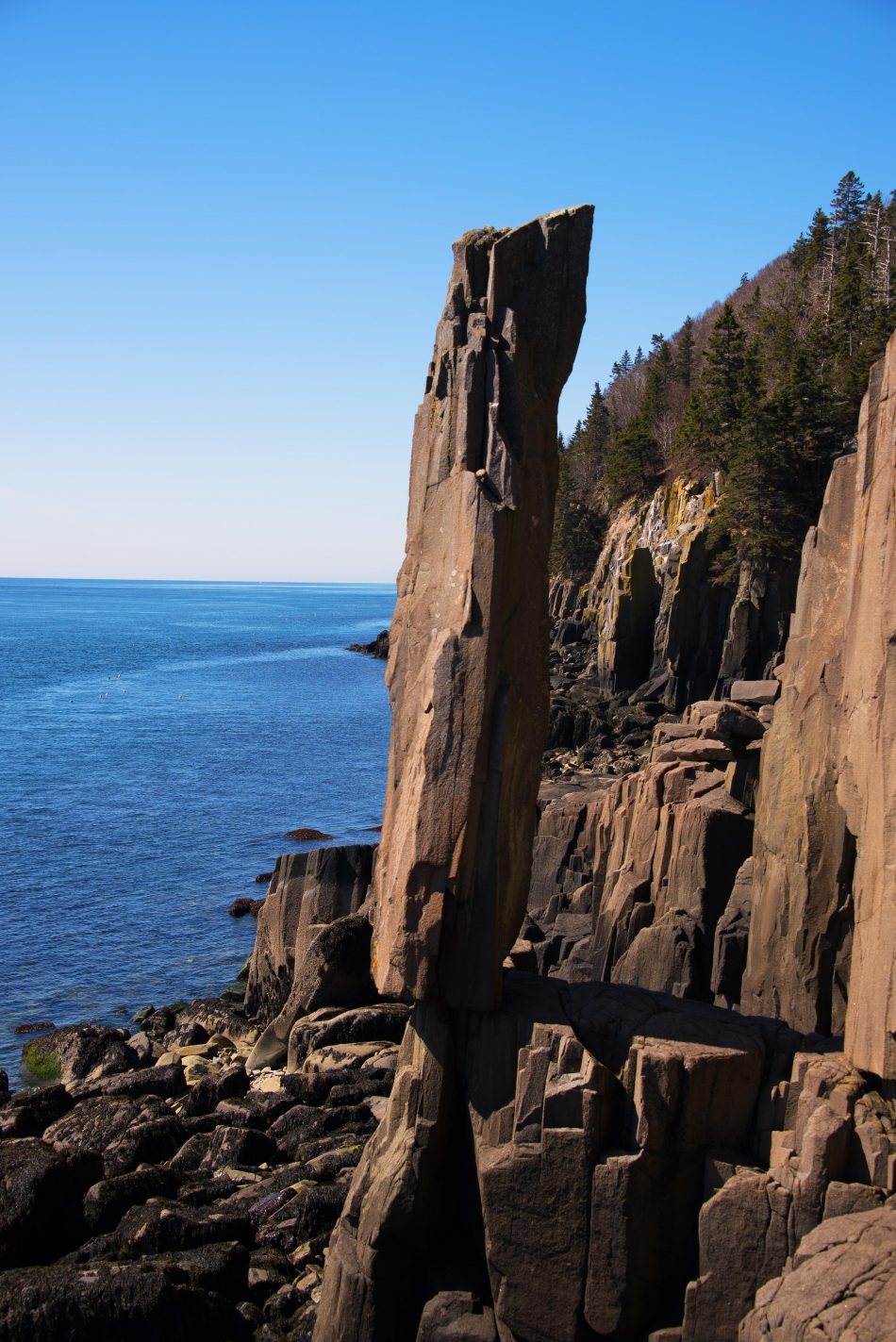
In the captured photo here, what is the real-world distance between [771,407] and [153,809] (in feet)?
99.0

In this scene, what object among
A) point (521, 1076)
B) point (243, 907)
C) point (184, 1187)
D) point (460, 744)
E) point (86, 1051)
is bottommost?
point (243, 907)

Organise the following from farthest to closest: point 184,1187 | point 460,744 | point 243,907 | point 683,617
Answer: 1. point 683,617
2. point 243,907
3. point 184,1187
4. point 460,744

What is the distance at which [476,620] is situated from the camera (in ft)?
40.0

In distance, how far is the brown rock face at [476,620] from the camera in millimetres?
12180

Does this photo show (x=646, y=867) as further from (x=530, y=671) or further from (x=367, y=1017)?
(x=530, y=671)

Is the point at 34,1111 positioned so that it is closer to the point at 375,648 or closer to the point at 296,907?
the point at 296,907

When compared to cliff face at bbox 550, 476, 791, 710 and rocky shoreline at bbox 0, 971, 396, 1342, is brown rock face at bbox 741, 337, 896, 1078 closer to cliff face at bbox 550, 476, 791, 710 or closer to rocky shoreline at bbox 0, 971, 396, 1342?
rocky shoreline at bbox 0, 971, 396, 1342

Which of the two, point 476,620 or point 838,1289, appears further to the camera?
point 476,620

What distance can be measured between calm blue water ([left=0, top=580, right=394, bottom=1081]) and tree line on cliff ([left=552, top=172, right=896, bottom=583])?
64.4ft

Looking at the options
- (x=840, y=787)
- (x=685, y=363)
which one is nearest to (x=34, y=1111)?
(x=840, y=787)

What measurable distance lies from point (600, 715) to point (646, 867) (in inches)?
1367

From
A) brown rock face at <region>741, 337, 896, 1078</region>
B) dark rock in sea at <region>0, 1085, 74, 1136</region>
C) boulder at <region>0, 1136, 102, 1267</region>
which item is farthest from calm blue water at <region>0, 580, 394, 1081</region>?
brown rock face at <region>741, 337, 896, 1078</region>

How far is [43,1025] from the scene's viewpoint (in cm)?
2722

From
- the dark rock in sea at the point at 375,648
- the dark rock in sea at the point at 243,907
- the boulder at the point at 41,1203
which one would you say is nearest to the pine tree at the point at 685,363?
the dark rock in sea at the point at 375,648
